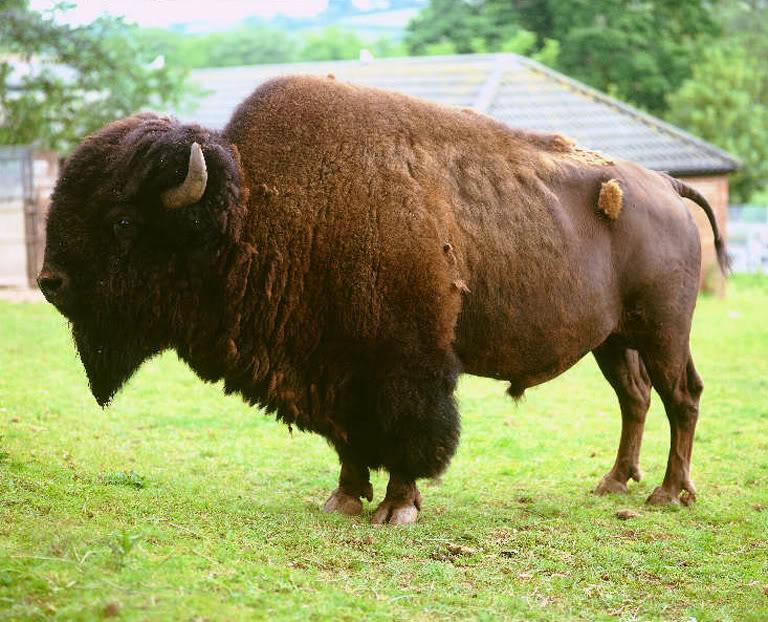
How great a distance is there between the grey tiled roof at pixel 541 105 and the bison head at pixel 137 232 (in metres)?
17.4

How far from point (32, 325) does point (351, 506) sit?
32.6ft

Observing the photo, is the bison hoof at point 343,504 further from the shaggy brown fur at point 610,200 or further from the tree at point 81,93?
the tree at point 81,93

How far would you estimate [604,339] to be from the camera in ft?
23.4

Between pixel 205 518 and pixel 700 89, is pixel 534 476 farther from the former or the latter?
pixel 700 89

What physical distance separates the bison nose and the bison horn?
737 millimetres

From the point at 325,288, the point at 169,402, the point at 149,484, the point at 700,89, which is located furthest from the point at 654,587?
the point at 700,89

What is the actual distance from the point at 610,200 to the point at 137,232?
124 inches

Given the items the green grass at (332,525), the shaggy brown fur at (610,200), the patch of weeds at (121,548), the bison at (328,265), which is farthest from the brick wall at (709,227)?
the patch of weeds at (121,548)

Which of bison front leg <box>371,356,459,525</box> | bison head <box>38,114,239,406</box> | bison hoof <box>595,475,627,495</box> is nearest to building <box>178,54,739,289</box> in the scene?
bison hoof <box>595,475,627,495</box>

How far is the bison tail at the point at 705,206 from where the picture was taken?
7.79 m

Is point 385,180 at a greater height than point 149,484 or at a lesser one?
greater

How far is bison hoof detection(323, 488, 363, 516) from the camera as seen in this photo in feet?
21.1

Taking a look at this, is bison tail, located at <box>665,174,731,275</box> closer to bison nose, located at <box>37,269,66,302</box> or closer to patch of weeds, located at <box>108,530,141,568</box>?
bison nose, located at <box>37,269,66,302</box>

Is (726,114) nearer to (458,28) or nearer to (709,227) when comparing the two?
(458,28)
